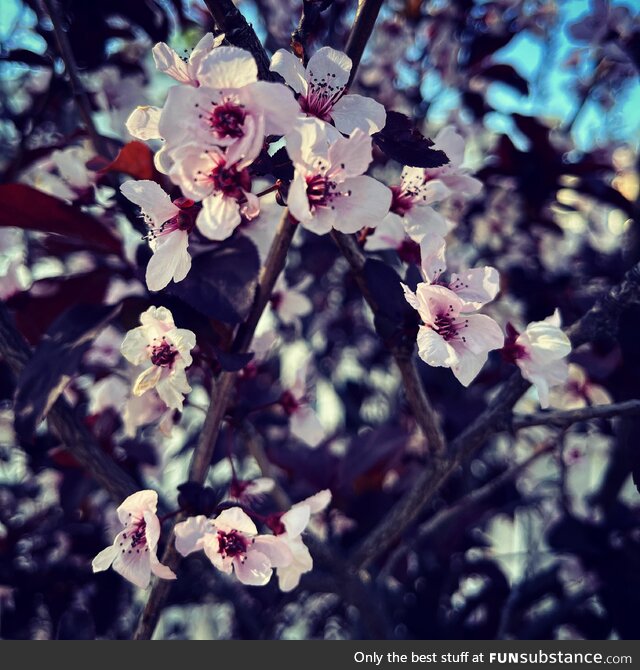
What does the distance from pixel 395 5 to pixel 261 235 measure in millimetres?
1869

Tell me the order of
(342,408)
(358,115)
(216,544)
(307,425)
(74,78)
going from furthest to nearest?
1. (342,408)
2. (307,425)
3. (74,78)
4. (216,544)
5. (358,115)

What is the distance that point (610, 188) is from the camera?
4.47 feet

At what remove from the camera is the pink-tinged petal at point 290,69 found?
26.2 inches

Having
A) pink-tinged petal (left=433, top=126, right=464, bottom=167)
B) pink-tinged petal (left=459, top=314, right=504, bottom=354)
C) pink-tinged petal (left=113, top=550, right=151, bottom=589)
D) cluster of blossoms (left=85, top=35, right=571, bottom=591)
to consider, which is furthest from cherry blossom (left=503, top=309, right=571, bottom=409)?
pink-tinged petal (left=113, top=550, right=151, bottom=589)

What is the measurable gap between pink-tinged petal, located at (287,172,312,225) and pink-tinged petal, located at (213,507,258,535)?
39cm

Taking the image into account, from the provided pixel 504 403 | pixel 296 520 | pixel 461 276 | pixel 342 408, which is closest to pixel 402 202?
pixel 461 276

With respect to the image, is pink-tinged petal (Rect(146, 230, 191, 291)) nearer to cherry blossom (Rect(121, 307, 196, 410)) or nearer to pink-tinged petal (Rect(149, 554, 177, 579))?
cherry blossom (Rect(121, 307, 196, 410))

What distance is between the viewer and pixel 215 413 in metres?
0.90

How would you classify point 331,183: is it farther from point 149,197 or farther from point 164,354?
point 164,354

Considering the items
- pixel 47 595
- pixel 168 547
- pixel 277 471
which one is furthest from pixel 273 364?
pixel 168 547

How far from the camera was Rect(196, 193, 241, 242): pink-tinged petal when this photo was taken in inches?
24.3

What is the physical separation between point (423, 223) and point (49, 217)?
0.60m

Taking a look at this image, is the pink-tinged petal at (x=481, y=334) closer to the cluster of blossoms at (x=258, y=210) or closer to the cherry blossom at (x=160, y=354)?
the cluster of blossoms at (x=258, y=210)
